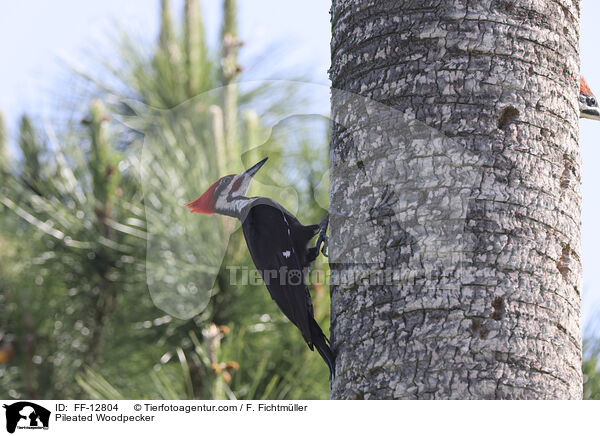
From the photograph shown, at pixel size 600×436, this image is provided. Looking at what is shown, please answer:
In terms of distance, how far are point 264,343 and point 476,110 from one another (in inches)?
96.4

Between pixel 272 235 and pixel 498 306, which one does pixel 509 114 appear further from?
pixel 272 235

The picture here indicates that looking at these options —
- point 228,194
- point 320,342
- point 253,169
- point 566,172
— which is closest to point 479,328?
point 566,172

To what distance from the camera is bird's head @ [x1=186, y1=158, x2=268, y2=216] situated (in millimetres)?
2172

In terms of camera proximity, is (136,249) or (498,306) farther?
(136,249)

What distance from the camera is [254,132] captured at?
2.35 m

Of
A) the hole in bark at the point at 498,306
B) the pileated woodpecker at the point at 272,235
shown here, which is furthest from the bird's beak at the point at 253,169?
the hole in bark at the point at 498,306

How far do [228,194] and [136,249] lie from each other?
1.84 meters

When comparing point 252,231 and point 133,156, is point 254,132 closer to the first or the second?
point 252,231

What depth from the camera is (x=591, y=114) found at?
223cm

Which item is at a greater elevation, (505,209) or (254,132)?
(254,132)
